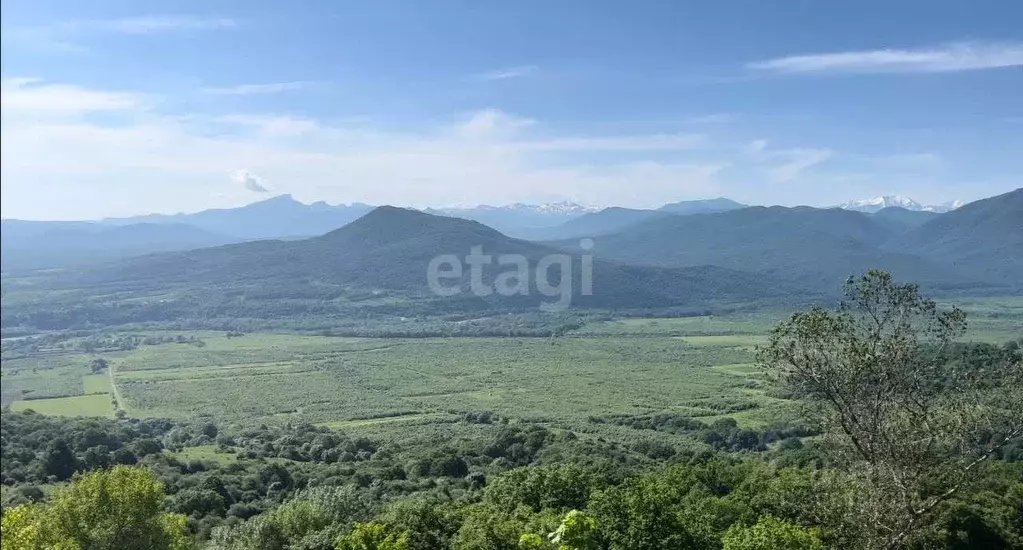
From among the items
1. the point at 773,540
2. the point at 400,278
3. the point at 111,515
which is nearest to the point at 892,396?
the point at 773,540

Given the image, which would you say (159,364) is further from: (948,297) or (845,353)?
(948,297)

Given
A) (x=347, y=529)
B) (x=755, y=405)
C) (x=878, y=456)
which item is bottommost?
(x=755, y=405)

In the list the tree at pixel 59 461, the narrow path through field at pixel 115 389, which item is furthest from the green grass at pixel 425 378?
the tree at pixel 59 461

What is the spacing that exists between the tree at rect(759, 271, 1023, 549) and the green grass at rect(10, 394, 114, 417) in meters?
54.2

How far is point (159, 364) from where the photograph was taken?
81500 mm

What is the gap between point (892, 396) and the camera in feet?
53.0

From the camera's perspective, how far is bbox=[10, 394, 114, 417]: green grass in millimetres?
55781

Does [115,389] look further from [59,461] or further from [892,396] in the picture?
[892,396]

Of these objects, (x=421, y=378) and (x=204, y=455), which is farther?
(x=421, y=378)

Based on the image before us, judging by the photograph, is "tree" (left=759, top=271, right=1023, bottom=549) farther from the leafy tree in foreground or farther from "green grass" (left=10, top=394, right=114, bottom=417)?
"green grass" (left=10, top=394, right=114, bottom=417)

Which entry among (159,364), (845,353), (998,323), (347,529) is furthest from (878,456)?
(998,323)

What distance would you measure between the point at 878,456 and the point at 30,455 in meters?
39.3

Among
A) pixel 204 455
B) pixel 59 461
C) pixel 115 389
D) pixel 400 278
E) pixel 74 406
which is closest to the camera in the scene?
pixel 59 461

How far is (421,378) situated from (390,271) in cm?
8367
